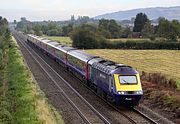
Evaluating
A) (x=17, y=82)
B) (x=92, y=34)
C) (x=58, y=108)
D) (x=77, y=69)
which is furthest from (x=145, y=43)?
(x=58, y=108)

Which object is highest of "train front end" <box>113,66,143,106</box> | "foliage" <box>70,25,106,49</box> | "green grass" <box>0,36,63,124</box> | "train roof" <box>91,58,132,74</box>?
"train roof" <box>91,58,132,74</box>

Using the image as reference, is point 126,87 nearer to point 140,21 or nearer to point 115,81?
point 115,81

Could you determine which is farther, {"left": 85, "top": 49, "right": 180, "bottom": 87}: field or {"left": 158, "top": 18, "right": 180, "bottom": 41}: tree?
{"left": 158, "top": 18, "right": 180, "bottom": 41}: tree

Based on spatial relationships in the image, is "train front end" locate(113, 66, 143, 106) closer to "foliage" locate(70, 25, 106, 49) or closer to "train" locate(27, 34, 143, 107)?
"train" locate(27, 34, 143, 107)

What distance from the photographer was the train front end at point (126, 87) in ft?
81.6

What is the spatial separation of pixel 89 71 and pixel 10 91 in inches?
285

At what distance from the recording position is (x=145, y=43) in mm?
110062

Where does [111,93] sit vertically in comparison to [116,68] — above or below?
below

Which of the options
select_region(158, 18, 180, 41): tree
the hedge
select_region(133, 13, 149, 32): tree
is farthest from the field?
select_region(133, 13, 149, 32): tree

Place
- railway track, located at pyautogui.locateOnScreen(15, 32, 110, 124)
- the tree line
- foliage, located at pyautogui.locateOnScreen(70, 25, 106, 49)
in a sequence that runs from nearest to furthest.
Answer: railway track, located at pyautogui.locateOnScreen(15, 32, 110, 124) → foliage, located at pyautogui.locateOnScreen(70, 25, 106, 49) → the tree line

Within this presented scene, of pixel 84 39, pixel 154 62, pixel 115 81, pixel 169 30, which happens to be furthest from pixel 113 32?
pixel 115 81

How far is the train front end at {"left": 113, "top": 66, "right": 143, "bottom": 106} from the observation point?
24875 millimetres

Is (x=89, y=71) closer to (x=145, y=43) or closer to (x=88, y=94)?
(x=88, y=94)

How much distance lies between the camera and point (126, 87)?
25.2m
